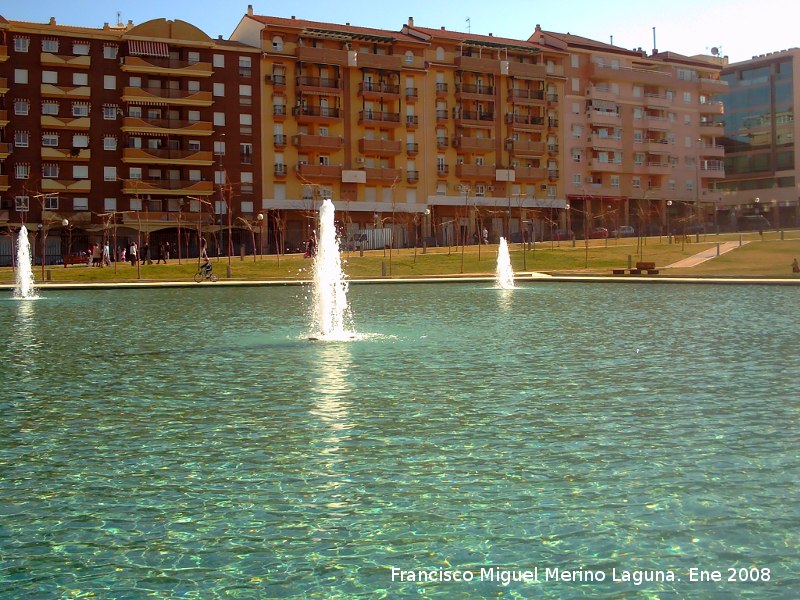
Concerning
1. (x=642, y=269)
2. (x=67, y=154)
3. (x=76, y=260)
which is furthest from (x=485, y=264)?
(x=67, y=154)

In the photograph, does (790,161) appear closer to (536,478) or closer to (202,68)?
(202,68)

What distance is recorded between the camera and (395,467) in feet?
31.4

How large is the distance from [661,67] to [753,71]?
17.5m

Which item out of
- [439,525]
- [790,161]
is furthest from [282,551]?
[790,161]

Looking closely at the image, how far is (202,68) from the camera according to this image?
272 ft

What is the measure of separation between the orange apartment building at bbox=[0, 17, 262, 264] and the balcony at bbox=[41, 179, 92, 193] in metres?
0.09

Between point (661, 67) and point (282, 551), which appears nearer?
point (282, 551)

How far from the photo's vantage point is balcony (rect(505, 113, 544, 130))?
95938 mm

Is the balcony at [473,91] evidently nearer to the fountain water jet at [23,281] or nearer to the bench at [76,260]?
the bench at [76,260]

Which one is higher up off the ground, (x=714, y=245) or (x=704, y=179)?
(x=704, y=179)

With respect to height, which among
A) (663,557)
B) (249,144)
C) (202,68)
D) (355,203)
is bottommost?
(663,557)

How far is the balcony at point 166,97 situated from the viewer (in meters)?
80.2

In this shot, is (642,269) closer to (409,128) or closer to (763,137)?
(409,128)

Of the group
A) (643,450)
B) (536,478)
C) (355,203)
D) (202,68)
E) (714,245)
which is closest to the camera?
(536,478)
